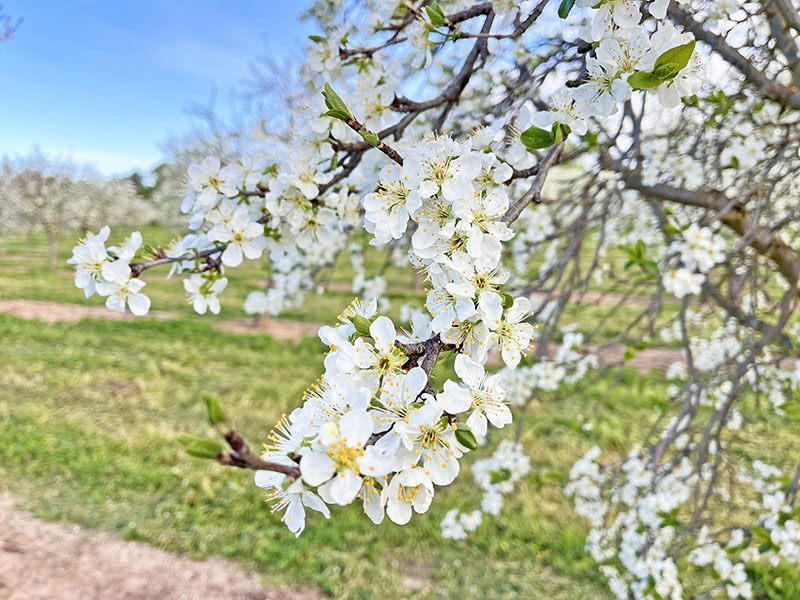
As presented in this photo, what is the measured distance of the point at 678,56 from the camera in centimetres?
72

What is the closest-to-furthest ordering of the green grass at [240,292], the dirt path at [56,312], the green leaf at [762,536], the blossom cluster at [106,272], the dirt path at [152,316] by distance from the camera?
the blossom cluster at [106,272], the green leaf at [762,536], the dirt path at [152,316], the dirt path at [56,312], the green grass at [240,292]

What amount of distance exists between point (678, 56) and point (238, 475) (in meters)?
3.80

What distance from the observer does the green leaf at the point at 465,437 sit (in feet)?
2.05

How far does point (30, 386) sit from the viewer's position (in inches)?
194

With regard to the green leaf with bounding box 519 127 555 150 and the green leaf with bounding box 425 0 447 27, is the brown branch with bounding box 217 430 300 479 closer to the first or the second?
the green leaf with bounding box 519 127 555 150

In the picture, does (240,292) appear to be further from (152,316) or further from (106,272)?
(106,272)

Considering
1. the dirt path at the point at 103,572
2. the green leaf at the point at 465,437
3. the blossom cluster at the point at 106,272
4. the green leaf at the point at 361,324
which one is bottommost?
the dirt path at the point at 103,572

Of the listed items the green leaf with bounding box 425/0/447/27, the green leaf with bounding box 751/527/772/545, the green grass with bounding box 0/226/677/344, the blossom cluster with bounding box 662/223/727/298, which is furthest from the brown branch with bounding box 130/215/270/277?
the green grass with bounding box 0/226/677/344

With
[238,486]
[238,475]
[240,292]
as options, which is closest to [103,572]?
[238,486]

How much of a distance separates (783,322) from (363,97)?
1607 millimetres

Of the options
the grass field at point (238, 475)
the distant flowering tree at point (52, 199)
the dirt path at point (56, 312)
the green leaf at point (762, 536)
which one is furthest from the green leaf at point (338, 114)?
the distant flowering tree at point (52, 199)

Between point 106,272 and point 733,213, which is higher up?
point 733,213

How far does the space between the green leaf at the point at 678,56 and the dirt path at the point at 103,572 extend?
2.85 metres

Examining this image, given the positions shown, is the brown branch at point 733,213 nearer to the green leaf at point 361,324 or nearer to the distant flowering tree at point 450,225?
the distant flowering tree at point 450,225
